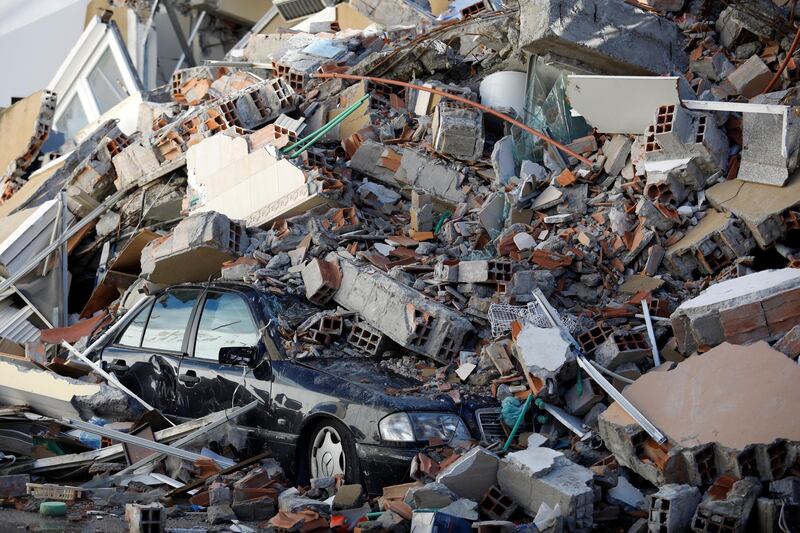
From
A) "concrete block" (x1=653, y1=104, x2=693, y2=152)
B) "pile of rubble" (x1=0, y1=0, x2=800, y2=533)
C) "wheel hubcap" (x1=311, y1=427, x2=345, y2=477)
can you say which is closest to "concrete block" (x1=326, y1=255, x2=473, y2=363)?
"pile of rubble" (x1=0, y1=0, x2=800, y2=533)

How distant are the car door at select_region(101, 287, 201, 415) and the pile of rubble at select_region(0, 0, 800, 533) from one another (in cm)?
20

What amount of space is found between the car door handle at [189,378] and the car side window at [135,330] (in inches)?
26.8

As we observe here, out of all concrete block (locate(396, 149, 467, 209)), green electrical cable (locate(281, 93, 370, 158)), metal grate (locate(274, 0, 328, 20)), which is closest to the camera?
concrete block (locate(396, 149, 467, 209))

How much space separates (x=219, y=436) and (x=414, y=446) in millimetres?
1668

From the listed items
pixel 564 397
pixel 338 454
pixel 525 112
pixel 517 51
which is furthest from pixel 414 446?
pixel 517 51

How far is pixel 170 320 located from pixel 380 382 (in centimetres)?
199

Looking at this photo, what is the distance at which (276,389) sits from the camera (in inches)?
291

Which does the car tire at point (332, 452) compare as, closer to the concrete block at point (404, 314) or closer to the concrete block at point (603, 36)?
the concrete block at point (404, 314)

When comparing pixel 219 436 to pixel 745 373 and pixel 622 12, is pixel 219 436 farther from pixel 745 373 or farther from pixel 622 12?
pixel 622 12

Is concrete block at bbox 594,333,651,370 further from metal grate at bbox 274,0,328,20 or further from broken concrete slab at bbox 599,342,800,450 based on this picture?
metal grate at bbox 274,0,328,20

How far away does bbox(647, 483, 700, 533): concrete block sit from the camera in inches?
231

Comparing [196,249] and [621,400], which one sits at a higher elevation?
[196,249]

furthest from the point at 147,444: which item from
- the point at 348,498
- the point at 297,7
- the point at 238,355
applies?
the point at 297,7

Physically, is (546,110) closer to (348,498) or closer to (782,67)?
(782,67)
